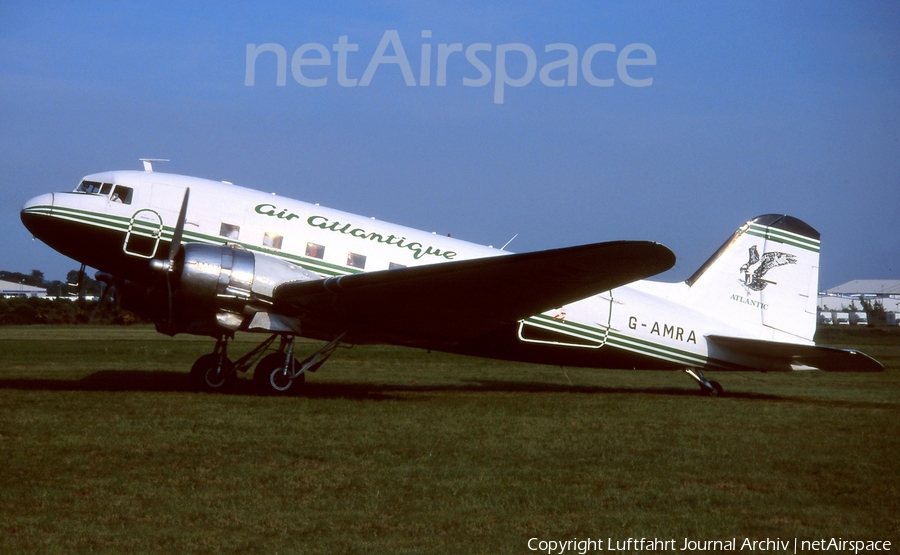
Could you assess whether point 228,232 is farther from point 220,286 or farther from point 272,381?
point 272,381

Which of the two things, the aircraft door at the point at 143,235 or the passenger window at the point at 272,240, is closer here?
the aircraft door at the point at 143,235

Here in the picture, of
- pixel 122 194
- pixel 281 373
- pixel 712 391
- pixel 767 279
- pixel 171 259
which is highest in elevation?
pixel 122 194

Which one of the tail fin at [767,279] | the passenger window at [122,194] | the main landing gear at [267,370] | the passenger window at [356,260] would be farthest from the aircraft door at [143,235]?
the tail fin at [767,279]

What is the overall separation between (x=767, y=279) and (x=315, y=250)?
7.95 m

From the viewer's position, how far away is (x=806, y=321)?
48.2ft

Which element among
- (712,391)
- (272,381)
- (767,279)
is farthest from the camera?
(767,279)

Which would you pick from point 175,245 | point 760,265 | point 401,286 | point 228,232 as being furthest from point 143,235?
point 760,265

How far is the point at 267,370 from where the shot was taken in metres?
12.1

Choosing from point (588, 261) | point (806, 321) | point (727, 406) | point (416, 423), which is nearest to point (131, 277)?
point (416, 423)

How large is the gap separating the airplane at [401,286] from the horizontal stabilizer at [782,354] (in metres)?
0.02

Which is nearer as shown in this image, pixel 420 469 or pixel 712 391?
pixel 420 469

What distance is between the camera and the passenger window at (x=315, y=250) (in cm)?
1290

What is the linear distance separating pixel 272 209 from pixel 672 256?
6245 millimetres

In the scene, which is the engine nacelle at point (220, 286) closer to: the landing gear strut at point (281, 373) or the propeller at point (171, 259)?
the propeller at point (171, 259)
